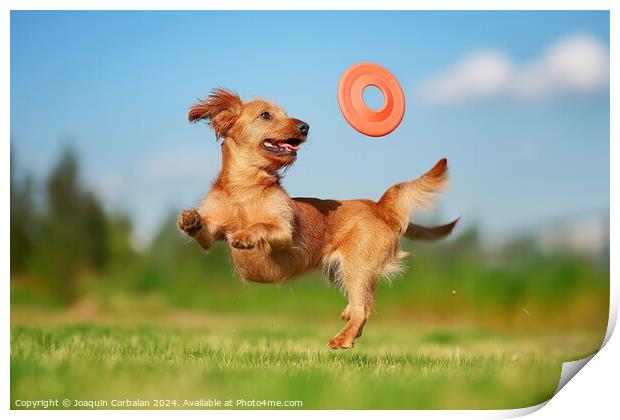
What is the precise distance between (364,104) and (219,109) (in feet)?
2.88

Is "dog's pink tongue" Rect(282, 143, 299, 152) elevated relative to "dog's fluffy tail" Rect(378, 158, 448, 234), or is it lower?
elevated

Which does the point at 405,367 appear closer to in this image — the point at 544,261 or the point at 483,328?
the point at 483,328

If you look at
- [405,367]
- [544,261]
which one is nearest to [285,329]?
[405,367]

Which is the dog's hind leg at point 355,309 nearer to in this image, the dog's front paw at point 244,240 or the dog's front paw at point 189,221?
the dog's front paw at point 244,240

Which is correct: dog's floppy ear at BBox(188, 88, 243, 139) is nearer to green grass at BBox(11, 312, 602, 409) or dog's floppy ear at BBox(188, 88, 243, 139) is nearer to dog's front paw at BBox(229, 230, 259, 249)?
dog's front paw at BBox(229, 230, 259, 249)

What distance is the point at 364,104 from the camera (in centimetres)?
566

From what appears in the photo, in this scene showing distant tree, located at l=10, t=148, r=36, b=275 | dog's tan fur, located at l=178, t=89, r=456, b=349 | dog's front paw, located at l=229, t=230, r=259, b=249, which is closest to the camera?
dog's front paw, located at l=229, t=230, r=259, b=249

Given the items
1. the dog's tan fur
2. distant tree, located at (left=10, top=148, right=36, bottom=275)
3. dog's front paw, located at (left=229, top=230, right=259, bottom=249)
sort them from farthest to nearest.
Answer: the dog's tan fur < distant tree, located at (left=10, top=148, right=36, bottom=275) < dog's front paw, located at (left=229, top=230, right=259, bottom=249)

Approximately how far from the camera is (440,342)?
581 cm

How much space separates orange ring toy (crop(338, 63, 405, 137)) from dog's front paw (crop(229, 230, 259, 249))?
3.10ft

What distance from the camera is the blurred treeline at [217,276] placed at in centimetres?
558

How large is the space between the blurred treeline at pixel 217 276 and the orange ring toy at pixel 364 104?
0.80 metres

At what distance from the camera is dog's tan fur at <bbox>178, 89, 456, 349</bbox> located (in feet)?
18.5

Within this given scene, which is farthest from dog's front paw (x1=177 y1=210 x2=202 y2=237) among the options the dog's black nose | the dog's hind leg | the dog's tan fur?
the dog's hind leg
